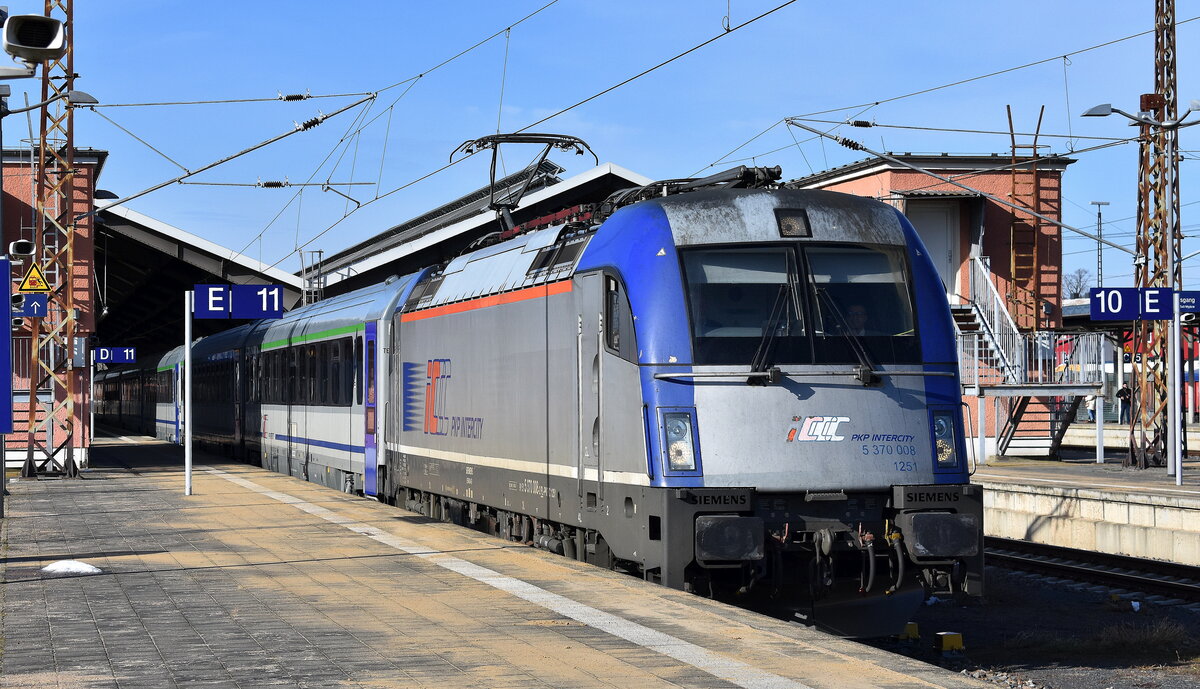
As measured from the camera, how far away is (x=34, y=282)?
23547mm

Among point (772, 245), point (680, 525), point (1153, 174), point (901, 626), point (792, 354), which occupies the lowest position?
point (901, 626)

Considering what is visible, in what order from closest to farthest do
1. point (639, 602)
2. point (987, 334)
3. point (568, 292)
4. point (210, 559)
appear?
point (639, 602) < point (568, 292) < point (210, 559) < point (987, 334)

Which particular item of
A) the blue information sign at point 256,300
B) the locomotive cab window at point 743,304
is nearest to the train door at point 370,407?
the blue information sign at point 256,300

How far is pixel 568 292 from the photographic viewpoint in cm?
1186

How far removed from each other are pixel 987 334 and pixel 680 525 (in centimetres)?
2509

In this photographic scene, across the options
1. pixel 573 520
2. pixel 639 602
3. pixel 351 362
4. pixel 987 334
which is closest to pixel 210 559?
pixel 573 520

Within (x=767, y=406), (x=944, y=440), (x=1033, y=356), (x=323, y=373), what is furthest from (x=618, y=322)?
(x=1033, y=356)

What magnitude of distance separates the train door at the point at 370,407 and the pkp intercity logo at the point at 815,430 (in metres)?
10.3

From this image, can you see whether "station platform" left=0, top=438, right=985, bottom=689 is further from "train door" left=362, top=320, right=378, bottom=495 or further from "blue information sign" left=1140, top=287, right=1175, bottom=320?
"blue information sign" left=1140, top=287, right=1175, bottom=320

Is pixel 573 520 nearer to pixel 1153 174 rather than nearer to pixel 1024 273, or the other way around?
pixel 1153 174

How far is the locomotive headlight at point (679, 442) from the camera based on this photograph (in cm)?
1005

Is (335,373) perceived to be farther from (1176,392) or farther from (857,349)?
(1176,392)

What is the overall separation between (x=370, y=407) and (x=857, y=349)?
10778 mm

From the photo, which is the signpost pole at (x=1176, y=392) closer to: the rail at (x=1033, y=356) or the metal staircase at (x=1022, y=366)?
the metal staircase at (x=1022, y=366)
